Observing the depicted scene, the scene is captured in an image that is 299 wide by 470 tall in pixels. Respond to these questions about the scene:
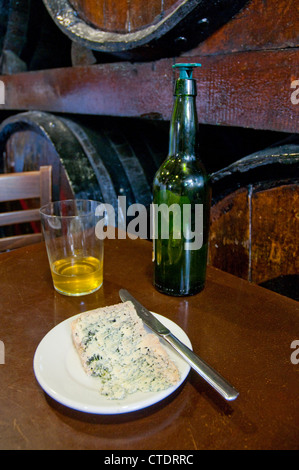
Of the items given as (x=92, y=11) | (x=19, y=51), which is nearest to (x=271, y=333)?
(x=92, y=11)

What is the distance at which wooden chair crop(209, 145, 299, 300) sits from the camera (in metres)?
0.85

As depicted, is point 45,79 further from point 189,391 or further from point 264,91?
point 189,391

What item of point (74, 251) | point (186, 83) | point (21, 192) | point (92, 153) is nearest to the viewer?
point (186, 83)

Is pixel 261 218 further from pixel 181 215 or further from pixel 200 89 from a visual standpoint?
pixel 200 89

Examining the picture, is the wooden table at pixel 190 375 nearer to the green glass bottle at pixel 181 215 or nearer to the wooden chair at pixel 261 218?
the green glass bottle at pixel 181 215

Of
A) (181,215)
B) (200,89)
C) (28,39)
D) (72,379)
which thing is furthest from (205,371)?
(28,39)

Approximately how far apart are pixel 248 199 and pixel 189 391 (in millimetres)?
565

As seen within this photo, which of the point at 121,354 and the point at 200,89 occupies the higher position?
the point at 200,89

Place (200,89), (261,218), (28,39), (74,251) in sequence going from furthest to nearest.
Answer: (28,39) → (200,89) → (261,218) → (74,251)

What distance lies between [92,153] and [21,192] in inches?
13.1

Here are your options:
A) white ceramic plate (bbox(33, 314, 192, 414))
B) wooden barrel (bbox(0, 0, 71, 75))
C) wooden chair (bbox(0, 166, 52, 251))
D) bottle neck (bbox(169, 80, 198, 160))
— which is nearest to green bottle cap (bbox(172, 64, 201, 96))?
bottle neck (bbox(169, 80, 198, 160))

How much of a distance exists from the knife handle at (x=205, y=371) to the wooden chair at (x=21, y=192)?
3.00 ft

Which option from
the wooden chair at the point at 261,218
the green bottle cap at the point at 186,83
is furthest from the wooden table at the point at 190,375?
the green bottle cap at the point at 186,83

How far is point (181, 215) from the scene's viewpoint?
705mm
